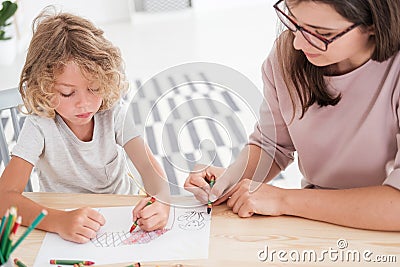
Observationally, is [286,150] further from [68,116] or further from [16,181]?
[16,181]

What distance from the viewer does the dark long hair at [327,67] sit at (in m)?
1.05

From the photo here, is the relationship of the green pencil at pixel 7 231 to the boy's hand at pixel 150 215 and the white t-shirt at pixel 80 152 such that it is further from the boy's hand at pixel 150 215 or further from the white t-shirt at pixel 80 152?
the white t-shirt at pixel 80 152

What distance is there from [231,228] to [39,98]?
1.78ft

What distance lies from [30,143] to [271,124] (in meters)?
0.58

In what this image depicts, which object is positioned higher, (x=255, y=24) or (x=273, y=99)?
(x=273, y=99)

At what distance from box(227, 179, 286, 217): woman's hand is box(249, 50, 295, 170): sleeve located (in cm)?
17

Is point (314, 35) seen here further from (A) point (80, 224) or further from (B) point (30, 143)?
(B) point (30, 143)

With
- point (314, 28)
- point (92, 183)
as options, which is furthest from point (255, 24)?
point (314, 28)

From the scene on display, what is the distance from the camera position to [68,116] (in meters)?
1.38

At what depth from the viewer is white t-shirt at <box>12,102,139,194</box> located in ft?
4.74

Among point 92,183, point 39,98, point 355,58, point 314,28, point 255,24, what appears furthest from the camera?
point 255,24

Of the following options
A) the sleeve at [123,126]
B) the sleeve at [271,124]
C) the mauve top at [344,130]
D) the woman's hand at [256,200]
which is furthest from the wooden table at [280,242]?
the sleeve at [123,126]

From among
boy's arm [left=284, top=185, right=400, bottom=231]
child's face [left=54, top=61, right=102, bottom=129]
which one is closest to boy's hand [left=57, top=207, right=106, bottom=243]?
child's face [left=54, top=61, right=102, bottom=129]

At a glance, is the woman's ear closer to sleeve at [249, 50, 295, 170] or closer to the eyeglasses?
the eyeglasses
